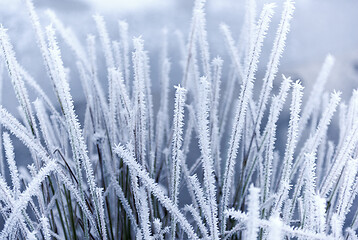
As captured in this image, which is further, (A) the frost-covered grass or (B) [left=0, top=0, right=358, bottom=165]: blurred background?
(B) [left=0, top=0, right=358, bottom=165]: blurred background

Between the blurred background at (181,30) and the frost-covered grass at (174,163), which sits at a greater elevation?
the blurred background at (181,30)

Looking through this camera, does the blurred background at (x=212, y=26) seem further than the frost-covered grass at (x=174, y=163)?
Yes

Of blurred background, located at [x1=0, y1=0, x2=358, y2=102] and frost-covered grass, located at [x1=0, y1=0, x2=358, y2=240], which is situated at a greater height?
blurred background, located at [x1=0, y1=0, x2=358, y2=102]

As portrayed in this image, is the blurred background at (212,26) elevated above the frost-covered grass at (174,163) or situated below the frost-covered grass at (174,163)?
above

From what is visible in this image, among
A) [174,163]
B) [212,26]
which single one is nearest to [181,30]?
[212,26]

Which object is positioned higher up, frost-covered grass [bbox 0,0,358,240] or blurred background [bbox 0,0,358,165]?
blurred background [bbox 0,0,358,165]

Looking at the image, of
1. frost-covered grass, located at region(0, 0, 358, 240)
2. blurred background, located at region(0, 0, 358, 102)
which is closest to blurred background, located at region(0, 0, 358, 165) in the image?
blurred background, located at region(0, 0, 358, 102)

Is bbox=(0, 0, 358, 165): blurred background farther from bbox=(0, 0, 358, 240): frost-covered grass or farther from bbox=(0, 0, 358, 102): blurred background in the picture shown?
bbox=(0, 0, 358, 240): frost-covered grass

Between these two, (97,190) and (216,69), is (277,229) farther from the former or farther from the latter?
(216,69)

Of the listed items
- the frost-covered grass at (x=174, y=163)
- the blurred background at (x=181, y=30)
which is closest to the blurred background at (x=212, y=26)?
the blurred background at (x=181, y=30)

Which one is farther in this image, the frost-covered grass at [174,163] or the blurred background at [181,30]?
the blurred background at [181,30]

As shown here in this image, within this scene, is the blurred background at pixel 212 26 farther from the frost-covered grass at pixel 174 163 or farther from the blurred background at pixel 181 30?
the frost-covered grass at pixel 174 163

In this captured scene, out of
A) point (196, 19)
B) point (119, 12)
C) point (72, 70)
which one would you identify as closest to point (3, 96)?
point (72, 70)
